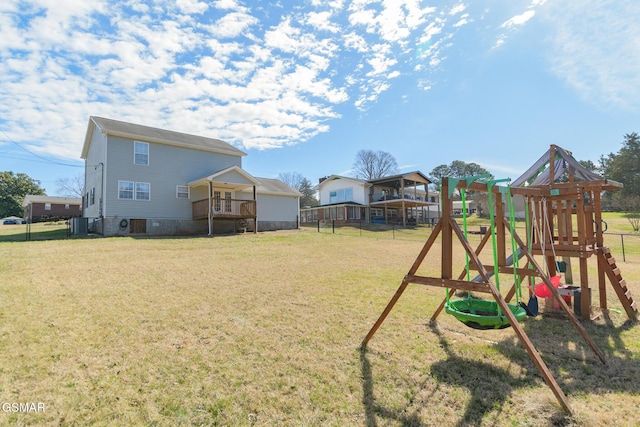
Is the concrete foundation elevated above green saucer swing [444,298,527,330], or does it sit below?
above

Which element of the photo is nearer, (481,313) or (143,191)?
(481,313)

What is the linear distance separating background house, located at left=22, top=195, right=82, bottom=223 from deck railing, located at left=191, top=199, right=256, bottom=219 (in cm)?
3406

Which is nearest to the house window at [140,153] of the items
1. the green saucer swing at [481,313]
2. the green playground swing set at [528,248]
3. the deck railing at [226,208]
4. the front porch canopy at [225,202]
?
the front porch canopy at [225,202]

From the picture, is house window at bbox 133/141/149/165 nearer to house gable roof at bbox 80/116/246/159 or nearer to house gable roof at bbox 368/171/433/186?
house gable roof at bbox 80/116/246/159

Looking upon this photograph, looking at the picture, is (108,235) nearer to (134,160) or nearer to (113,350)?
(134,160)

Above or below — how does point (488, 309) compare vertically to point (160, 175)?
below

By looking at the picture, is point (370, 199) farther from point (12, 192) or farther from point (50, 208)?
point (12, 192)

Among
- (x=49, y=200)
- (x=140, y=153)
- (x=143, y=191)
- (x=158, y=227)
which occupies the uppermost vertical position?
(x=140, y=153)

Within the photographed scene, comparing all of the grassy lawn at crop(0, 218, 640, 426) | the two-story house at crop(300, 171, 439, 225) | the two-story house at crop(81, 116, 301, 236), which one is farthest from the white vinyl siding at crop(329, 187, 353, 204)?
the grassy lawn at crop(0, 218, 640, 426)

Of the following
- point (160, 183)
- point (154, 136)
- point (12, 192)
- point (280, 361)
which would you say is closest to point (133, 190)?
point (160, 183)

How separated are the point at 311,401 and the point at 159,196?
20080 mm

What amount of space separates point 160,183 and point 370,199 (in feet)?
75.6

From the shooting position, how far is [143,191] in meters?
19.3

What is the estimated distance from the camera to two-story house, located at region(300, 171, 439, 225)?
35.2 m
